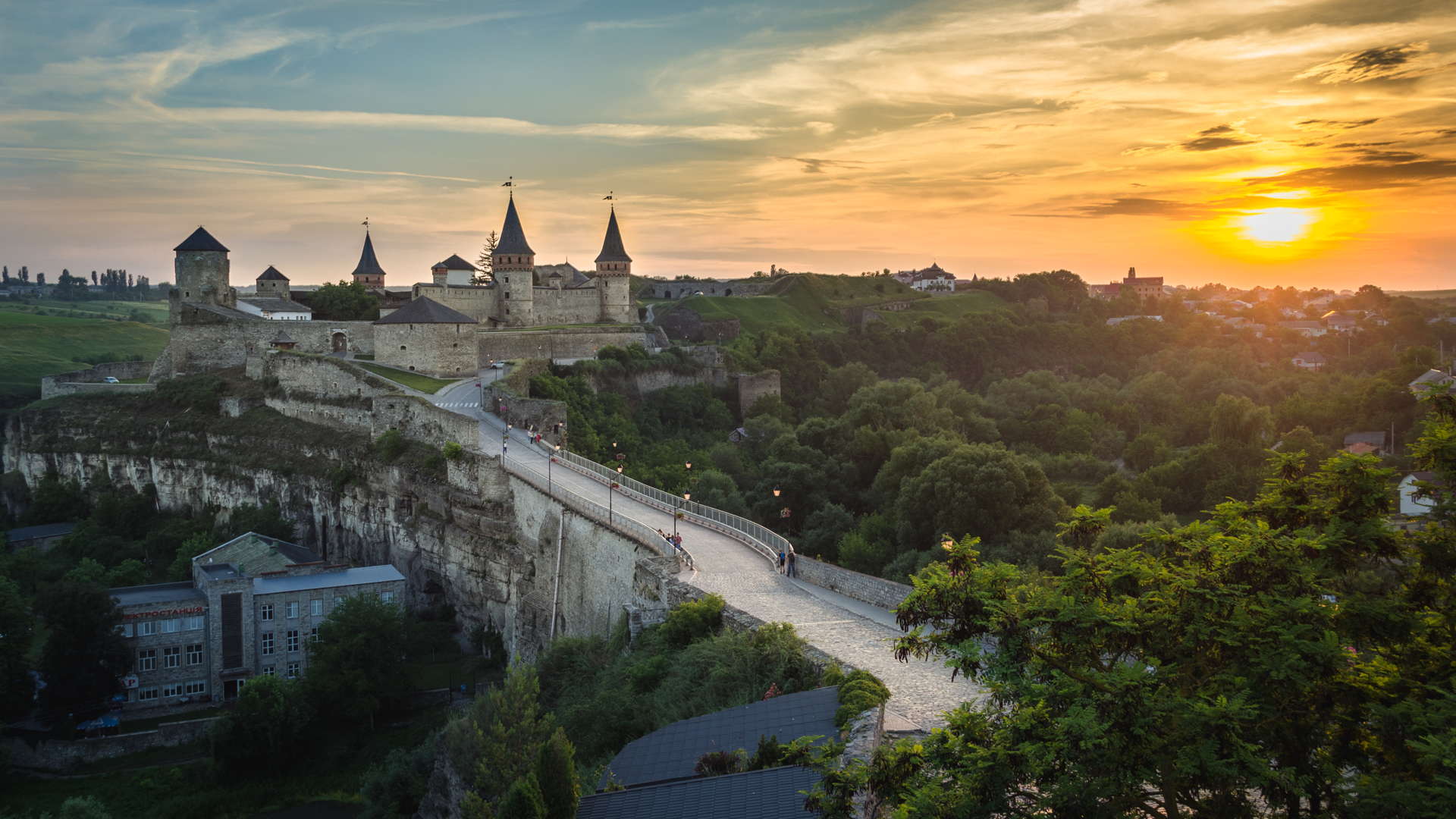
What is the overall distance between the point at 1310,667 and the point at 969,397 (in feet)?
184

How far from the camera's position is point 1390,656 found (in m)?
10.3

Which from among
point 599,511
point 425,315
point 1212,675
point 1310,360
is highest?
point 425,315

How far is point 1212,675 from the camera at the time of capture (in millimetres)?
10312

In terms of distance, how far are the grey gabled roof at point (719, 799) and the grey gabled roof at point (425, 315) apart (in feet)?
131

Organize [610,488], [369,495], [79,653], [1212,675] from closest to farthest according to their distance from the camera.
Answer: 1. [1212,675]
2. [610,488]
3. [79,653]
4. [369,495]

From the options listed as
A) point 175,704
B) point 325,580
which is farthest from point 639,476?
point 175,704

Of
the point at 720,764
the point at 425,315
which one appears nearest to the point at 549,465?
the point at 425,315

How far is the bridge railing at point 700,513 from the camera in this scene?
27.6 m

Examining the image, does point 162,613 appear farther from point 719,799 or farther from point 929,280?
point 929,280

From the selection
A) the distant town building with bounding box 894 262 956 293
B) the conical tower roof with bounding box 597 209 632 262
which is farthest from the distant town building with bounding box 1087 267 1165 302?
the conical tower roof with bounding box 597 209 632 262

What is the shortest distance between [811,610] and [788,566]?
336 centimetres

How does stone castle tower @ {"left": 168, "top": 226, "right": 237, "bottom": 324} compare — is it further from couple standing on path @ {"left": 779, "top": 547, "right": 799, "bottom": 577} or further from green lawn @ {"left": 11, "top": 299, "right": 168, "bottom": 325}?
green lawn @ {"left": 11, "top": 299, "right": 168, "bottom": 325}

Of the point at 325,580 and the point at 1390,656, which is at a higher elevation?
the point at 1390,656

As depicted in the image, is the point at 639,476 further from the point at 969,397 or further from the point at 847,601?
the point at 969,397
